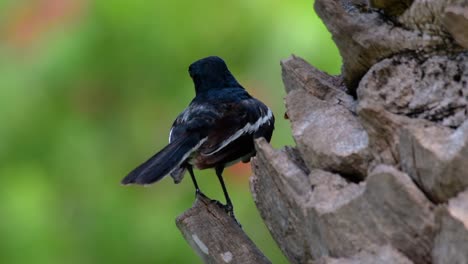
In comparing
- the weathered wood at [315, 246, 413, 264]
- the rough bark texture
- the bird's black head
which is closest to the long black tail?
the bird's black head

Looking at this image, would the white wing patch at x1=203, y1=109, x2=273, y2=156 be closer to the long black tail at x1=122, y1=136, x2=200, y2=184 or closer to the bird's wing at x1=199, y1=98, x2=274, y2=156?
the bird's wing at x1=199, y1=98, x2=274, y2=156

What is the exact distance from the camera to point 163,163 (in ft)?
13.9

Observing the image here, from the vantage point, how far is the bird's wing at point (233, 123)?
15.3 feet

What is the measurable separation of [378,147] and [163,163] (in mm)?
1557

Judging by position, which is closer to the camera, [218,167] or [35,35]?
[218,167]

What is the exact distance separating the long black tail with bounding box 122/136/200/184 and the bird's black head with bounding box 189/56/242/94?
Answer: 633 millimetres

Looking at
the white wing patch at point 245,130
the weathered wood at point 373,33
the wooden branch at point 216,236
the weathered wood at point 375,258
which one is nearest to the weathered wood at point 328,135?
the weathered wood at point 373,33

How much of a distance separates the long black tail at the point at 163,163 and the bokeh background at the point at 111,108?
3.53 feet

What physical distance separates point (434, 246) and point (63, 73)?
347 centimetres

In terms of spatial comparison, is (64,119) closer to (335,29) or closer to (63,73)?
(63,73)

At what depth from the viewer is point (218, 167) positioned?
5.00 meters

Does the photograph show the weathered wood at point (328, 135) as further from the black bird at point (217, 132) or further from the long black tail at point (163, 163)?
the black bird at point (217, 132)

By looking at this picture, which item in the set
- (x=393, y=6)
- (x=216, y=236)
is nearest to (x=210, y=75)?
(x=216, y=236)

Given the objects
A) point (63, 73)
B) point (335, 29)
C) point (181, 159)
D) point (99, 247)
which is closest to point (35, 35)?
point (63, 73)
